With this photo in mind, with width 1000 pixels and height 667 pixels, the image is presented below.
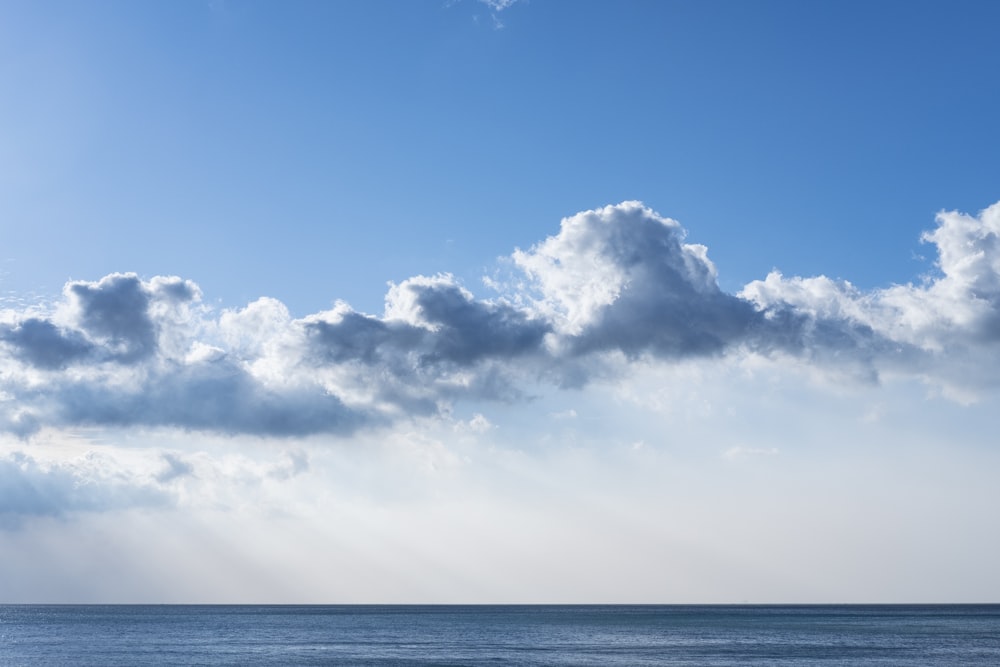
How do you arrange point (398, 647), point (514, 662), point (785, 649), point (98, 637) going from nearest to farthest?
1. point (514, 662)
2. point (785, 649)
3. point (398, 647)
4. point (98, 637)

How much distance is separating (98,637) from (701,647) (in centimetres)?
10780

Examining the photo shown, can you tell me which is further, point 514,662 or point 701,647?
point 701,647

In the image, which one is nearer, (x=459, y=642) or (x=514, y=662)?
(x=514, y=662)

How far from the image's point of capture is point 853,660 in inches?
4788

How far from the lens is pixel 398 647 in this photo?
151m

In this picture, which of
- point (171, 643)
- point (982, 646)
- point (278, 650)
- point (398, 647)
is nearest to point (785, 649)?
point (982, 646)

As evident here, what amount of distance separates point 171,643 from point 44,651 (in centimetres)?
2357

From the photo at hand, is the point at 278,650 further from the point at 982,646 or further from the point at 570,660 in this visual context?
the point at 982,646

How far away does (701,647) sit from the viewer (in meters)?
147

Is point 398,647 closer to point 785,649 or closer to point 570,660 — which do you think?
point 570,660

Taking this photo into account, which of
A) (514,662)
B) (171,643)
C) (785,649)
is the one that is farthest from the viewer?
(171,643)

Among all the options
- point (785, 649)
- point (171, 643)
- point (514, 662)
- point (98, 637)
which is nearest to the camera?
point (514, 662)

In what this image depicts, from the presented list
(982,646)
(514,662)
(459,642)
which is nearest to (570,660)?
(514,662)

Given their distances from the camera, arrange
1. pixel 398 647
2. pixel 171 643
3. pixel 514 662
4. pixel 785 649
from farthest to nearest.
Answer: pixel 171 643
pixel 398 647
pixel 785 649
pixel 514 662
